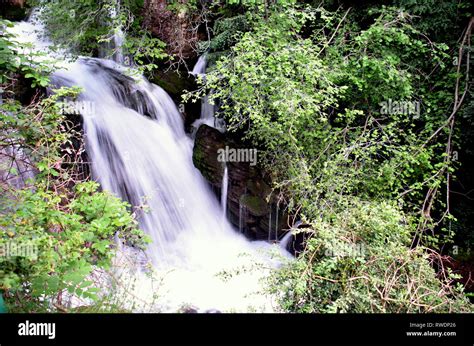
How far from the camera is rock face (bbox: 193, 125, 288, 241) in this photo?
778cm

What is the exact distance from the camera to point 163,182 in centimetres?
794

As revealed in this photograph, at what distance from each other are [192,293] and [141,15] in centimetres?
593

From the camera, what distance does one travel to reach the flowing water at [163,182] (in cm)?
675

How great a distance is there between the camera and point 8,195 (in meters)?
3.84

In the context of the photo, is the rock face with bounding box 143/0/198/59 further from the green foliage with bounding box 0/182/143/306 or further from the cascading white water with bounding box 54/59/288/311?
the green foliage with bounding box 0/182/143/306

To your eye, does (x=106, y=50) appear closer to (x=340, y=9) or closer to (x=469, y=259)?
(x=340, y=9)
